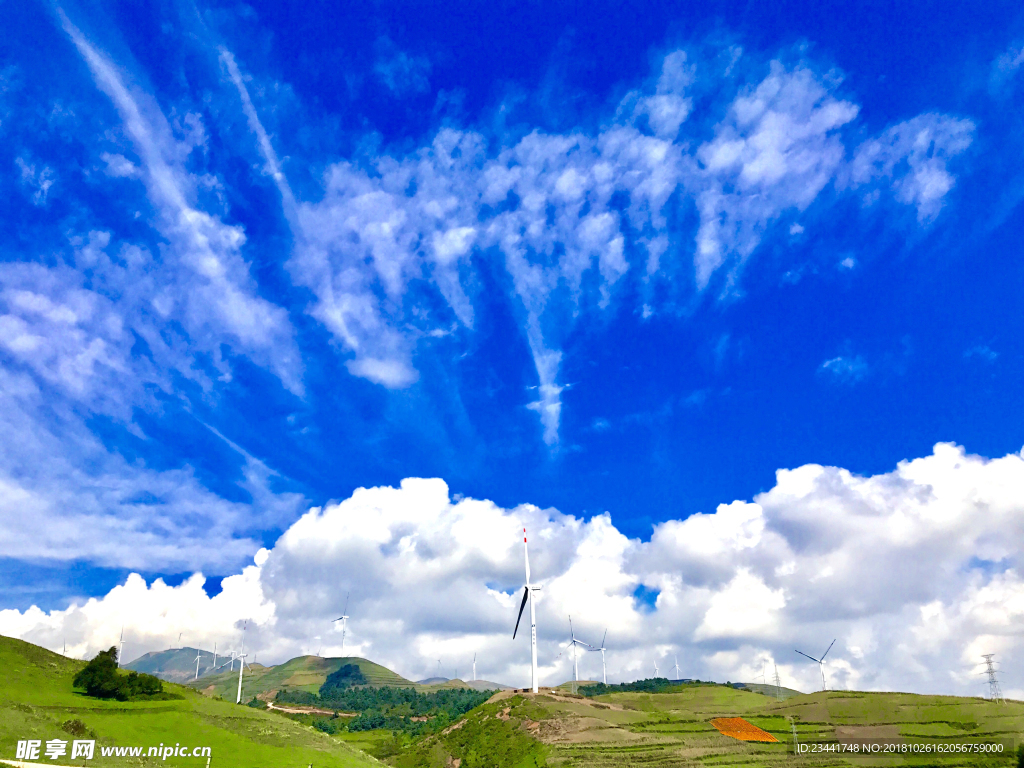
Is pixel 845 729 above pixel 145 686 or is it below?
below

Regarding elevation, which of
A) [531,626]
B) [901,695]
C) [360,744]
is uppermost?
[531,626]

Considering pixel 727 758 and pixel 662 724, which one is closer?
pixel 727 758

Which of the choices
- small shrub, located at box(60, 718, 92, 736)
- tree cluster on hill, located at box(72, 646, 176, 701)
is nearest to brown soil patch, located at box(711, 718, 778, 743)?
tree cluster on hill, located at box(72, 646, 176, 701)

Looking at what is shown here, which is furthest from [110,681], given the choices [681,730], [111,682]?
[681,730]

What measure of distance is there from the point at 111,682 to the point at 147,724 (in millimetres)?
19504

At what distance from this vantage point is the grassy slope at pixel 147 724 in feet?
295

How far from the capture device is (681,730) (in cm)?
15262

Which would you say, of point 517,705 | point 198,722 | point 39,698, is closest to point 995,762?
point 517,705

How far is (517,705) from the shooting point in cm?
16512

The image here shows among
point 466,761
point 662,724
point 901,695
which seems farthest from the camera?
point 901,695

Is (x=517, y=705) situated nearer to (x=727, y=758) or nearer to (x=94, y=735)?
(x=727, y=758)

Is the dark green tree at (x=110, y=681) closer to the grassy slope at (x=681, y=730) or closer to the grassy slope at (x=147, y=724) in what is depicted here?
the grassy slope at (x=147, y=724)

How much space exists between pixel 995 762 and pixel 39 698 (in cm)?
16867

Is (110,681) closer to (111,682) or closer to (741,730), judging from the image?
(111,682)
